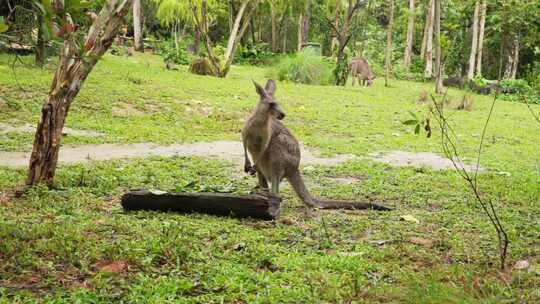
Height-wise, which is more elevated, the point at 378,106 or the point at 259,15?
the point at 259,15

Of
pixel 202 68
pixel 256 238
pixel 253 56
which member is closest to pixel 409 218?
pixel 256 238

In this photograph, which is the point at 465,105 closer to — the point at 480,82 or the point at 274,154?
the point at 480,82

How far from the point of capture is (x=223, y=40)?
37.6 m

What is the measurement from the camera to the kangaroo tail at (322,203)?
6.40m

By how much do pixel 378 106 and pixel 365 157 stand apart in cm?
689

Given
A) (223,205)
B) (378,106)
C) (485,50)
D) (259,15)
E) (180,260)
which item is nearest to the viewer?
(180,260)

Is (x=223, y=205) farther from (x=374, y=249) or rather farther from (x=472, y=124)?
(x=472, y=124)

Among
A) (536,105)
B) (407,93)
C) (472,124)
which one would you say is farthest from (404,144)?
(536,105)

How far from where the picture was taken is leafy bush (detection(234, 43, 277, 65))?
30.5 m

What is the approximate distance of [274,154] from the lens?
253 inches

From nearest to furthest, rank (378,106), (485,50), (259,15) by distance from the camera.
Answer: (378,106) < (485,50) < (259,15)

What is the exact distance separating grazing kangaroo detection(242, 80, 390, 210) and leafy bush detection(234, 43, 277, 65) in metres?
23.6

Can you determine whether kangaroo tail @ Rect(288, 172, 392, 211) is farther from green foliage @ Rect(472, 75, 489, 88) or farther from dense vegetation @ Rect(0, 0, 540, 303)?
green foliage @ Rect(472, 75, 489, 88)

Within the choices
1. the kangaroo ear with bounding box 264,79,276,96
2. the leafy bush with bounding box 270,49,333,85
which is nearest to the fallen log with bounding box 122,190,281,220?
the kangaroo ear with bounding box 264,79,276,96
